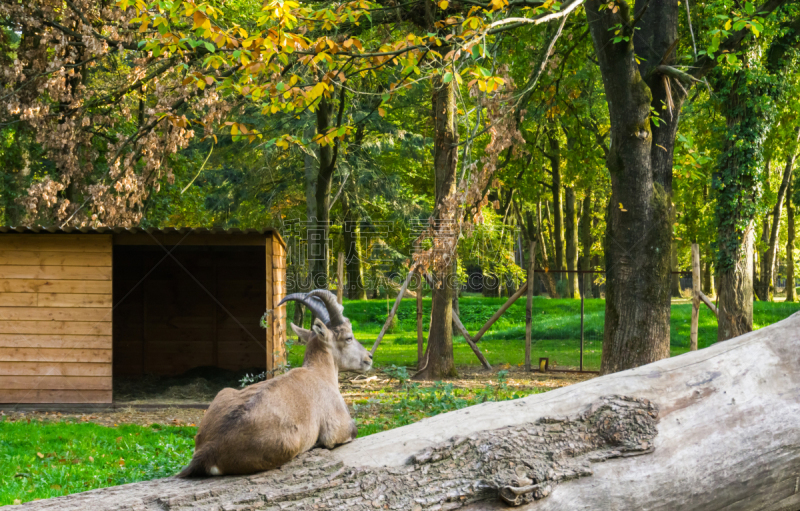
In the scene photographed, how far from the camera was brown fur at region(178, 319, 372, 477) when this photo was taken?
134 inches

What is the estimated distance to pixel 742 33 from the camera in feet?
29.2

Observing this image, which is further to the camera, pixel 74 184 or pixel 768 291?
pixel 768 291

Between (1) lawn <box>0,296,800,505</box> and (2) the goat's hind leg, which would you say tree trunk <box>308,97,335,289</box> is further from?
(2) the goat's hind leg

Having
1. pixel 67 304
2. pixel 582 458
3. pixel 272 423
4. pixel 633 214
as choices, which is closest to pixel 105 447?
pixel 67 304

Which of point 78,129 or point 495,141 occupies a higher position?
point 78,129

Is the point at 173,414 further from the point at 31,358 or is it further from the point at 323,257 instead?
the point at 323,257

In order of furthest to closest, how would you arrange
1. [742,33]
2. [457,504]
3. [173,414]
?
[173,414]
[742,33]
[457,504]

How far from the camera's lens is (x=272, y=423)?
11.8 ft

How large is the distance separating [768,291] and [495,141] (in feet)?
72.0

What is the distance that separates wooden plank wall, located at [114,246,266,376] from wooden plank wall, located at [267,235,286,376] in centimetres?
213

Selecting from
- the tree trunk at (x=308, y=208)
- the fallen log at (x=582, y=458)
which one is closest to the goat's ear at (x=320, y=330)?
the fallen log at (x=582, y=458)

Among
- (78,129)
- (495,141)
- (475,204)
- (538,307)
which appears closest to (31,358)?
(78,129)

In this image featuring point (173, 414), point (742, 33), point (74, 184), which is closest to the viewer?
point (742, 33)

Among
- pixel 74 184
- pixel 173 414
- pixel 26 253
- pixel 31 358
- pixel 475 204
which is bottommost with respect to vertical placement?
pixel 173 414
